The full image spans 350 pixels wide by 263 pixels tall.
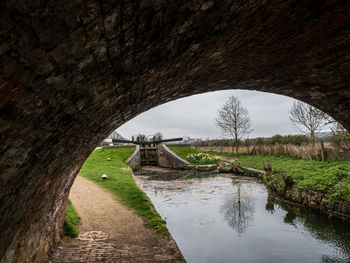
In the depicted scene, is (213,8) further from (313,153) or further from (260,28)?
(313,153)

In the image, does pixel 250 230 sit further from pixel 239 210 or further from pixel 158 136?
pixel 158 136

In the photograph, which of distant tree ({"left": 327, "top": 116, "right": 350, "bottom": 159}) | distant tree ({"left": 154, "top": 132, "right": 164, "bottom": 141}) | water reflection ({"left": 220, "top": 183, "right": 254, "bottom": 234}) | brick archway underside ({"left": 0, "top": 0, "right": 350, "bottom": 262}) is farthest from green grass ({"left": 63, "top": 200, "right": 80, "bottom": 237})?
distant tree ({"left": 154, "top": 132, "right": 164, "bottom": 141})

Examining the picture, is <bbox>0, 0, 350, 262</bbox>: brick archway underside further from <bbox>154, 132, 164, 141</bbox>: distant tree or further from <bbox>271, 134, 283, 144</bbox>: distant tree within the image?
<bbox>154, 132, 164, 141</bbox>: distant tree

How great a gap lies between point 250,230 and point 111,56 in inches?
267

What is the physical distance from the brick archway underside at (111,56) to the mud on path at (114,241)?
1108 mm

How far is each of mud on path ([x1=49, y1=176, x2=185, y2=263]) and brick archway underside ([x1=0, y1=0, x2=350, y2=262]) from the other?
1108 millimetres

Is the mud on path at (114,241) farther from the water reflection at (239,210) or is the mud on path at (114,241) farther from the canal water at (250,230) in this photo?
the water reflection at (239,210)

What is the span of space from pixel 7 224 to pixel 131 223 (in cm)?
401

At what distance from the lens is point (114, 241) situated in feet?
15.6

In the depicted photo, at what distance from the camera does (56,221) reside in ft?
14.4

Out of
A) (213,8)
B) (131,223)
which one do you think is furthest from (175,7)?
(131,223)

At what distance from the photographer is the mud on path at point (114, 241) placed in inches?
160

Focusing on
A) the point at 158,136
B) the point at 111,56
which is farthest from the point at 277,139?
the point at 111,56

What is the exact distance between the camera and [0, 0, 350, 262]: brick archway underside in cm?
101
